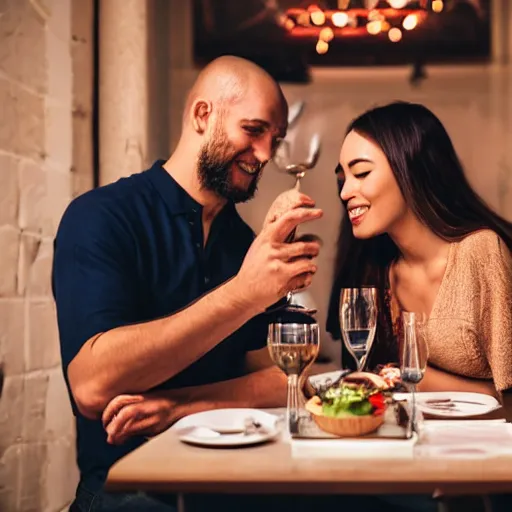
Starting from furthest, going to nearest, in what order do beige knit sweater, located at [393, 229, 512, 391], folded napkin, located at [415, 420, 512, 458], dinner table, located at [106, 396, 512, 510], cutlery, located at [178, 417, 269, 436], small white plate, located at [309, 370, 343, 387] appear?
beige knit sweater, located at [393, 229, 512, 391], small white plate, located at [309, 370, 343, 387], cutlery, located at [178, 417, 269, 436], folded napkin, located at [415, 420, 512, 458], dinner table, located at [106, 396, 512, 510]

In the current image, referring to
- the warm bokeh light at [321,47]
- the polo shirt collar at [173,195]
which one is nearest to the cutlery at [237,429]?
the polo shirt collar at [173,195]

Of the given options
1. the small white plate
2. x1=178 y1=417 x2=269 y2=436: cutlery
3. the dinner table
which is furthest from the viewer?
the small white plate

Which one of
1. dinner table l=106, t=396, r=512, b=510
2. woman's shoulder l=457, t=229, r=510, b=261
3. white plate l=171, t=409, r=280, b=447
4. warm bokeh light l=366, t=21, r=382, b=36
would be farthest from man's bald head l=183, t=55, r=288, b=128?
dinner table l=106, t=396, r=512, b=510

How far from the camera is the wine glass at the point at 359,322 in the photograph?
1.36 meters

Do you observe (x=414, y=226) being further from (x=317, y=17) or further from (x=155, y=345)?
(x=155, y=345)

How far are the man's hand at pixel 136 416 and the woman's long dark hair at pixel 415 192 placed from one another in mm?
464

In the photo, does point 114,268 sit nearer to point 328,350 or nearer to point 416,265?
point 328,350

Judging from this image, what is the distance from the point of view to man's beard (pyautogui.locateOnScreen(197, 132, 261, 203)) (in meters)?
1.70

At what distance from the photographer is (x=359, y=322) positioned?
4.47 feet

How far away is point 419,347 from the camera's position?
47.0 inches

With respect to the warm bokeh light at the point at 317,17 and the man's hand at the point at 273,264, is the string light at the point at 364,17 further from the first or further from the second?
the man's hand at the point at 273,264

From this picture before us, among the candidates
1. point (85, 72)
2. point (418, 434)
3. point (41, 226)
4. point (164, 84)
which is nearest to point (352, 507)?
point (418, 434)

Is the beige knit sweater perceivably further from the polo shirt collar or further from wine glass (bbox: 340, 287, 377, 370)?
the polo shirt collar

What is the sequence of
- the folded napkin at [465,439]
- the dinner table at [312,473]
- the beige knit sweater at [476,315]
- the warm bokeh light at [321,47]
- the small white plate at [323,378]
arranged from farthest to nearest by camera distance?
the warm bokeh light at [321,47], the beige knit sweater at [476,315], the small white plate at [323,378], the folded napkin at [465,439], the dinner table at [312,473]
